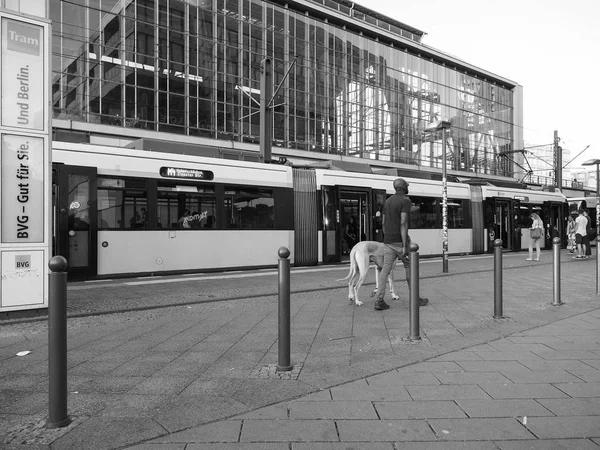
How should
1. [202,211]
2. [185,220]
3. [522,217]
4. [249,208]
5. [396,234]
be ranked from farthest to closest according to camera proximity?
1. [522,217]
2. [249,208]
3. [202,211]
4. [185,220]
5. [396,234]

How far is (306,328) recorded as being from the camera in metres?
5.78

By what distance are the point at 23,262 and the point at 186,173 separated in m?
5.42

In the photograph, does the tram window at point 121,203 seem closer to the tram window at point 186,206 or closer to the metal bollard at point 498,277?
the tram window at point 186,206

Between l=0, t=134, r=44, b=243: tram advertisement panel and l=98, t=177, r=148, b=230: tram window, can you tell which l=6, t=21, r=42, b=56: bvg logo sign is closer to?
l=0, t=134, r=44, b=243: tram advertisement panel

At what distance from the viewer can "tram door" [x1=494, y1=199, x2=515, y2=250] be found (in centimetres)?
1933

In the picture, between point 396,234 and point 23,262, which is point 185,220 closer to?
point 23,262

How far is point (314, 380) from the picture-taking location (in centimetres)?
384

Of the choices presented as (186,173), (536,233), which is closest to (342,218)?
(186,173)

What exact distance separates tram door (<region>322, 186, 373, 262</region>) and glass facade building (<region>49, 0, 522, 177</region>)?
650 centimetres

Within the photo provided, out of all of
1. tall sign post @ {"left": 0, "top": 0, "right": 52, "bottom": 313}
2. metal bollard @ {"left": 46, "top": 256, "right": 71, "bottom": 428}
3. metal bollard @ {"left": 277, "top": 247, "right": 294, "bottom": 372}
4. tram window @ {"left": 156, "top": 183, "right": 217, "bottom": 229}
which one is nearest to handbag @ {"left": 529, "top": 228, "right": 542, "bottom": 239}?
tram window @ {"left": 156, "top": 183, "right": 217, "bottom": 229}

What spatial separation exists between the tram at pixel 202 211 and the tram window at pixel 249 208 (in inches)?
1.1

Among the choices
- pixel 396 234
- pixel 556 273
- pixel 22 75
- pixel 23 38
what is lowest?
pixel 556 273

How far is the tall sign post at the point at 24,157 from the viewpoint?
5.98 m

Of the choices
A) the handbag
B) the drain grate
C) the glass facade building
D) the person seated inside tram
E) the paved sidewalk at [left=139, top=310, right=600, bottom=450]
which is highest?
the glass facade building
